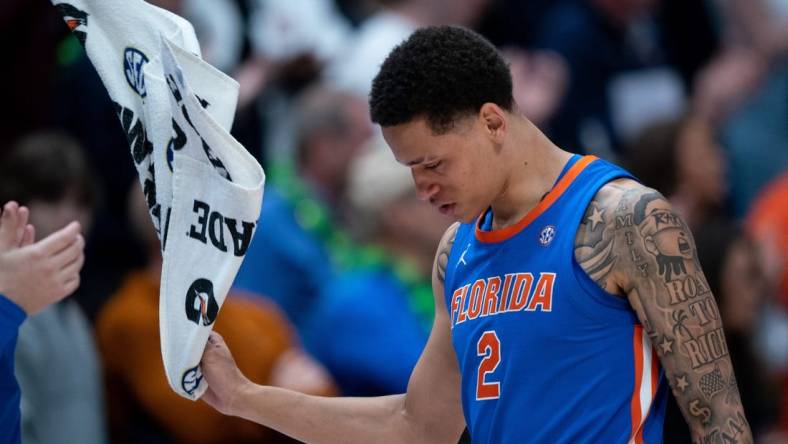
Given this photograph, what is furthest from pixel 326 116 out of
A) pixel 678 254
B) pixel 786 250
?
pixel 678 254

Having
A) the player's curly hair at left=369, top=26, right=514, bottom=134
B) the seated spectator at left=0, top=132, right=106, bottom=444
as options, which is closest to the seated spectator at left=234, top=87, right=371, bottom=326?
the seated spectator at left=0, top=132, right=106, bottom=444

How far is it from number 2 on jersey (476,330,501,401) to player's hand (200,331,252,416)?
2.37 ft

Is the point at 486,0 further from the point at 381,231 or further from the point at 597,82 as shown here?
the point at 381,231

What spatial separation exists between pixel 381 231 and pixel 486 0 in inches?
127

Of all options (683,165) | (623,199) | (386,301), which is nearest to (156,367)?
(386,301)

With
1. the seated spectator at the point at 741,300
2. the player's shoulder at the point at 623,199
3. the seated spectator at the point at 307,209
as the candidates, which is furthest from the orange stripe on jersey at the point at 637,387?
the seated spectator at the point at 307,209

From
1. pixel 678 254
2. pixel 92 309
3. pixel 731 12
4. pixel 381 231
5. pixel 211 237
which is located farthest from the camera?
pixel 731 12

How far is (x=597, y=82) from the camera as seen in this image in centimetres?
874

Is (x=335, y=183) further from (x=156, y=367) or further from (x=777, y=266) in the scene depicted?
(x=777, y=266)

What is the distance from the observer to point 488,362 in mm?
3938

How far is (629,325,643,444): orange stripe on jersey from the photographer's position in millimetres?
3781

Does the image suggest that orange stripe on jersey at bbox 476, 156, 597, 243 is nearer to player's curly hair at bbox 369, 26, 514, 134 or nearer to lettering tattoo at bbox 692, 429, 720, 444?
player's curly hair at bbox 369, 26, 514, 134

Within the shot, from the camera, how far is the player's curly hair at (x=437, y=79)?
12.5ft

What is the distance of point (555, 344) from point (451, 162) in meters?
0.53
